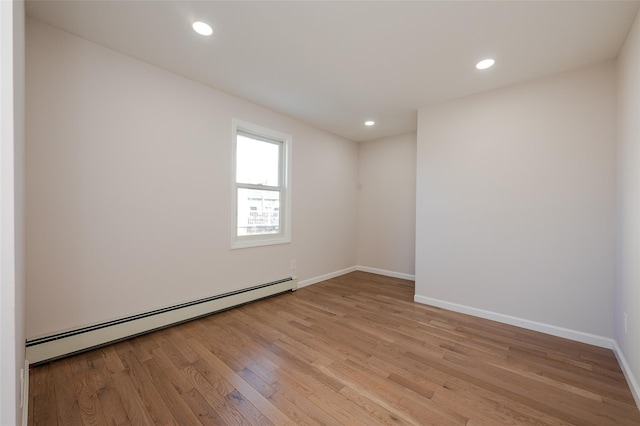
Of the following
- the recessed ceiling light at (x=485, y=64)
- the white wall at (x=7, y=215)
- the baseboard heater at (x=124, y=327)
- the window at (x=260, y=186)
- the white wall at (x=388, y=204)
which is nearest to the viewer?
the white wall at (x=7, y=215)

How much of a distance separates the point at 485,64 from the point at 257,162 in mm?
2828

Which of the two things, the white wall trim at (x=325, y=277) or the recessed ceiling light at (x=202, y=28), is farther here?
the white wall trim at (x=325, y=277)

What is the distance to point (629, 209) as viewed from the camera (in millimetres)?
1916

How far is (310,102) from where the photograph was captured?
338cm

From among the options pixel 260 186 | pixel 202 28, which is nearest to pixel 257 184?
pixel 260 186

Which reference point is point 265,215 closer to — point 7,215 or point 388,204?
point 388,204

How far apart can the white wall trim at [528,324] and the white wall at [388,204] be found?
1.33m

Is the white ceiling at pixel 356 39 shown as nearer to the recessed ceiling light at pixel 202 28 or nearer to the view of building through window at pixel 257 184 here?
the recessed ceiling light at pixel 202 28

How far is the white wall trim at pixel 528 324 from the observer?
239 cm

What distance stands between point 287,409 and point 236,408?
0.32 m

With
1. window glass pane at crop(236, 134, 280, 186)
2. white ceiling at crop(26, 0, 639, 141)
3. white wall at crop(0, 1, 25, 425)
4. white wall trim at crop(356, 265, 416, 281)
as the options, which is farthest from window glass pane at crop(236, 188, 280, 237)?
white wall at crop(0, 1, 25, 425)

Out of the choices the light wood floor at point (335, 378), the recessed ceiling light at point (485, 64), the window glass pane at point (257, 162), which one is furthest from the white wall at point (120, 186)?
the recessed ceiling light at point (485, 64)

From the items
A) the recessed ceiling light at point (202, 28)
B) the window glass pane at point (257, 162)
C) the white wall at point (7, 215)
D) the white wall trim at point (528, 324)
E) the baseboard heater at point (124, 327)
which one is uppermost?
the recessed ceiling light at point (202, 28)

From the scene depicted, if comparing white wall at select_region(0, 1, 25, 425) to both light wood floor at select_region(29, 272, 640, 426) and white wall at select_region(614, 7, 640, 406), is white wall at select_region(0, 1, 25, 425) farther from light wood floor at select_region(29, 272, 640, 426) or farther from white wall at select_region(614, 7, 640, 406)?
white wall at select_region(614, 7, 640, 406)
